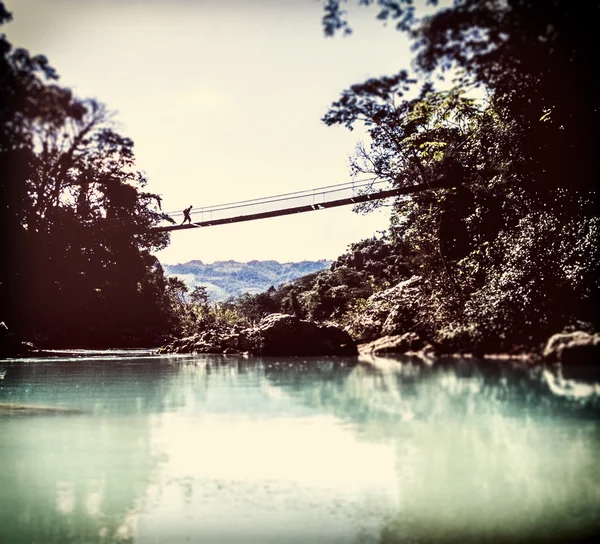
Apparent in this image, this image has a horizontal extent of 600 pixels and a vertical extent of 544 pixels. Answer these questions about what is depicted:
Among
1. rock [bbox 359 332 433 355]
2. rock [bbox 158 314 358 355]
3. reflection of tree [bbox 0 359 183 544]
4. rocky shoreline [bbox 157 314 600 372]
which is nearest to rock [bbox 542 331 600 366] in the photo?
rocky shoreline [bbox 157 314 600 372]

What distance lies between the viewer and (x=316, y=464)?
503 centimetres

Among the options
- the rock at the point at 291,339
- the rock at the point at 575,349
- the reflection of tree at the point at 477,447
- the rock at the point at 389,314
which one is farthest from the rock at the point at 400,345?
the rock at the point at 575,349

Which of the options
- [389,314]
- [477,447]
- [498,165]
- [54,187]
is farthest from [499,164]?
[54,187]

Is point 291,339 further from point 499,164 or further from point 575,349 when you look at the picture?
point 575,349

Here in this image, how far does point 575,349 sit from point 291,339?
7.42 m

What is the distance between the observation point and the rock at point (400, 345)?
11094mm

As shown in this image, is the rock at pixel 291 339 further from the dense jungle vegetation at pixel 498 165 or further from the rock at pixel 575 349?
the rock at pixel 575 349

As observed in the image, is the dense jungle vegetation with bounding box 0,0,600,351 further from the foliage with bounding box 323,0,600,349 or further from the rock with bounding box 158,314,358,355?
the rock with bounding box 158,314,358,355

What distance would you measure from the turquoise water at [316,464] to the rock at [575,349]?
0.31 metres

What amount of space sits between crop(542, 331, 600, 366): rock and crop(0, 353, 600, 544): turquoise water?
31cm

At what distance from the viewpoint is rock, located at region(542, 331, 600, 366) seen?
6.35m

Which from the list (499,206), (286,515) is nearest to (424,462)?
(286,515)

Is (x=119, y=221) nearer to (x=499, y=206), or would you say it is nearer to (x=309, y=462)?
(x=309, y=462)

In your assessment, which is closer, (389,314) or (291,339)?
(291,339)
